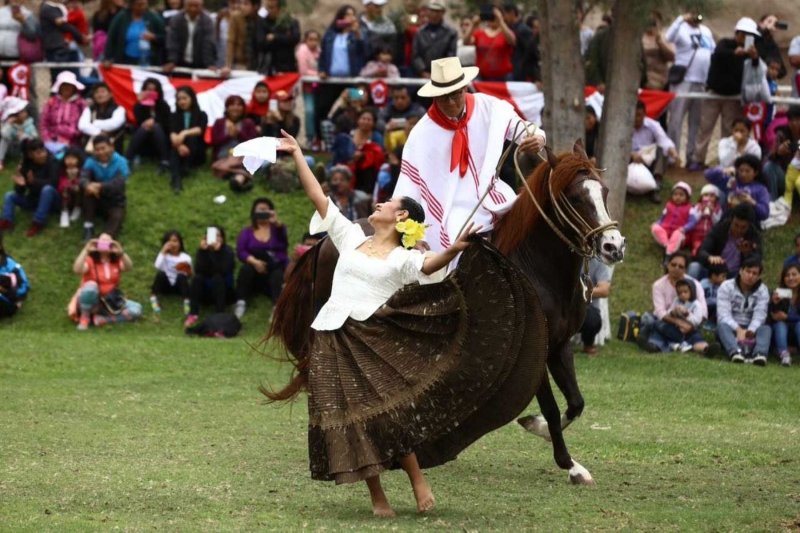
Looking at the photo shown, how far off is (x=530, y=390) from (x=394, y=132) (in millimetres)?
11700

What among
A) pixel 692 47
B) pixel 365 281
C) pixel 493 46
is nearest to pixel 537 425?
pixel 365 281

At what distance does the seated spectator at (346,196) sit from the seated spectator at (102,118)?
13.9ft

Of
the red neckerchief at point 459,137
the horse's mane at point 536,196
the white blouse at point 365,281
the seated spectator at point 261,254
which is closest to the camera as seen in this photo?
the white blouse at point 365,281

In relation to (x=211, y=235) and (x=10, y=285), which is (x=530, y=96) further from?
(x=10, y=285)

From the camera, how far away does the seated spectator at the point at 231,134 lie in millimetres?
20969

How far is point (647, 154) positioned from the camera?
66.3 ft

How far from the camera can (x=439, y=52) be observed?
826 inches

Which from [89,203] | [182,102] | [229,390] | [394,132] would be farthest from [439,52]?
[229,390]

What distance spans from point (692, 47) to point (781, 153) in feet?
10.3

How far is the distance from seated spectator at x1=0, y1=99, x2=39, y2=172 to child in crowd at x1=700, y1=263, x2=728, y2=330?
10045 millimetres

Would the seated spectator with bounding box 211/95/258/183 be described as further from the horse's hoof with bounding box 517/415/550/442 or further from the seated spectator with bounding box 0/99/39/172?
the horse's hoof with bounding box 517/415/550/442

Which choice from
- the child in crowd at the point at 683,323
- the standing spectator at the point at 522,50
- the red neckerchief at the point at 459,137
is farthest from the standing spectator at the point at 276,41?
the red neckerchief at the point at 459,137

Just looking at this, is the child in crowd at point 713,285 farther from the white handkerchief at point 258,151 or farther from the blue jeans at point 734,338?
the white handkerchief at point 258,151

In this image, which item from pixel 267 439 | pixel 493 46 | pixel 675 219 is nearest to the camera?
pixel 267 439
